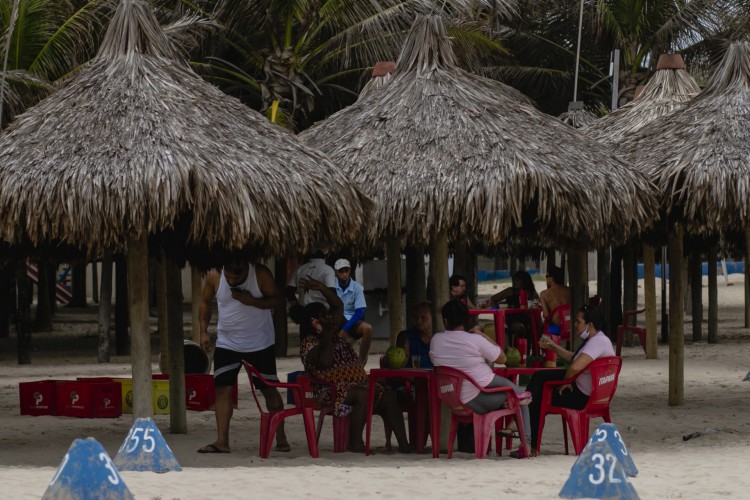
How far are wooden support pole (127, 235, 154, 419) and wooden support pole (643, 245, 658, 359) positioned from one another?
9.41 metres

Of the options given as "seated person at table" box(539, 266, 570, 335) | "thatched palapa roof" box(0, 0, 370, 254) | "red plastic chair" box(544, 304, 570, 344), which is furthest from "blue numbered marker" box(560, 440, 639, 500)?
"seated person at table" box(539, 266, 570, 335)

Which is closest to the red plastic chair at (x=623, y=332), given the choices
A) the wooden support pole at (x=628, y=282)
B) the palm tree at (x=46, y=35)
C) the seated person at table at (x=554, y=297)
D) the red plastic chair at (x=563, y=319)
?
the wooden support pole at (x=628, y=282)

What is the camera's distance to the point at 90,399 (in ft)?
35.3

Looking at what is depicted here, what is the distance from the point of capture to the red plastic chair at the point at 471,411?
839cm

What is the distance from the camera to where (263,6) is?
1873 centimetres

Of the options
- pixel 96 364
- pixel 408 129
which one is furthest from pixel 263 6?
pixel 408 129

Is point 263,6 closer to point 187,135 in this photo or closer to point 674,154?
point 674,154

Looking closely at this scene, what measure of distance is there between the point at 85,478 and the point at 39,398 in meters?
5.40

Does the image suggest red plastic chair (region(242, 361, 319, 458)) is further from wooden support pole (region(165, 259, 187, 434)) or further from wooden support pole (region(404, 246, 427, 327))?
wooden support pole (region(404, 246, 427, 327))

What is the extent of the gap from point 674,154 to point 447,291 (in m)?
3.00

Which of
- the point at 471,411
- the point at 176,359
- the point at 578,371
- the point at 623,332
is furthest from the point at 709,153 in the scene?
the point at 623,332

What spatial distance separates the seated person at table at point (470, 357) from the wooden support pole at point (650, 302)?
8.63 meters

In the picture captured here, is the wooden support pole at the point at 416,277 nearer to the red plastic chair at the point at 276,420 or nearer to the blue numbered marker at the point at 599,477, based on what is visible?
the red plastic chair at the point at 276,420

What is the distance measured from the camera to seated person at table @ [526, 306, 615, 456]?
8580mm
